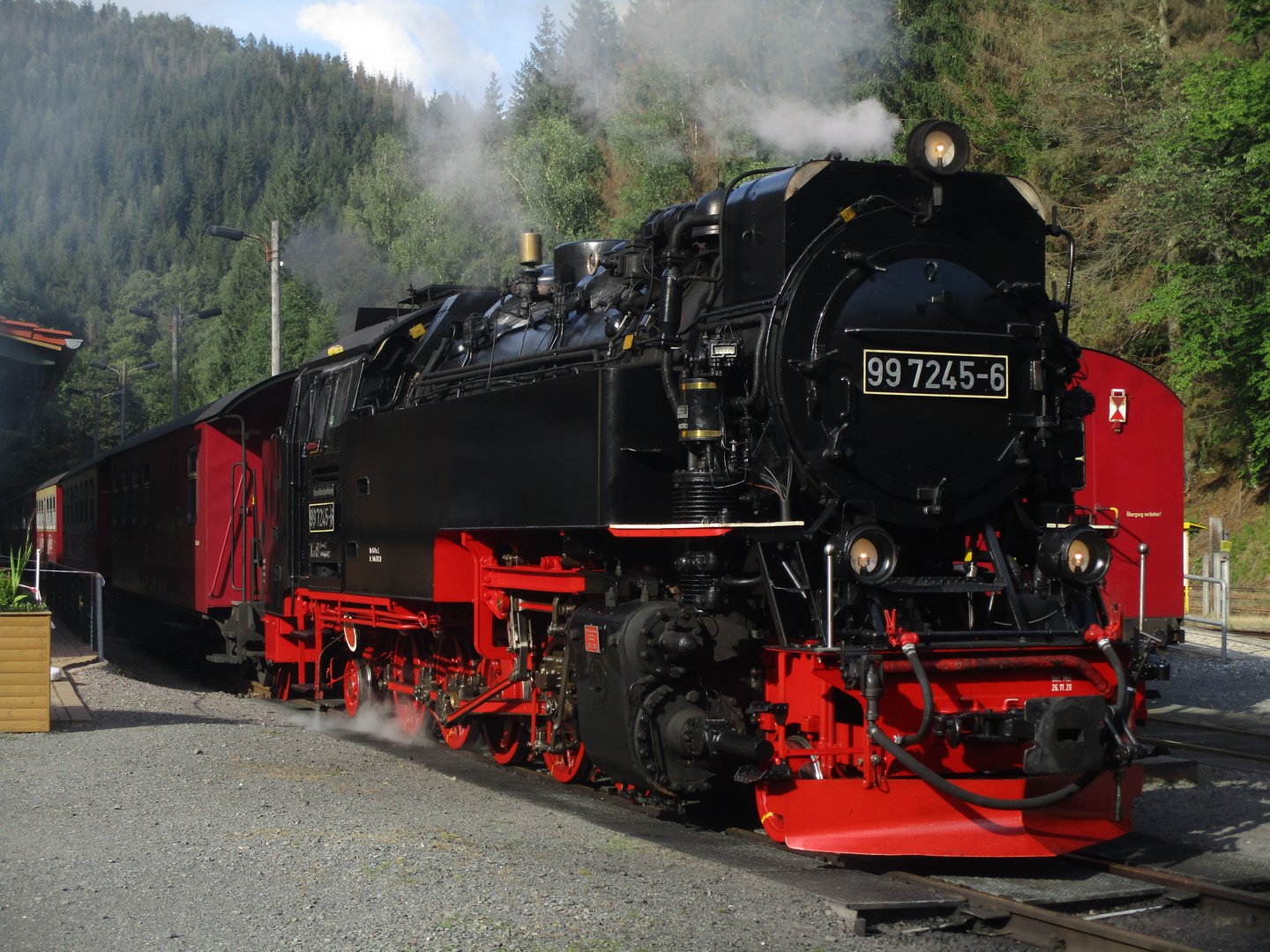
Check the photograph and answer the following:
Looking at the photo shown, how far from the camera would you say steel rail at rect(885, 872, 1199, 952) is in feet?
13.2

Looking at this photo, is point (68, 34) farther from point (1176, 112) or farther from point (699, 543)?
point (699, 543)

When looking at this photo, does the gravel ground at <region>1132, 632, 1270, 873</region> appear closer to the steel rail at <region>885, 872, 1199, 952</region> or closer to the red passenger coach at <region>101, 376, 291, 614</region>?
the steel rail at <region>885, 872, 1199, 952</region>

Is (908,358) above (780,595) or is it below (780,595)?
above

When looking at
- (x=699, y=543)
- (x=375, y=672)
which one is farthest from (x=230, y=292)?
(x=699, y=543)

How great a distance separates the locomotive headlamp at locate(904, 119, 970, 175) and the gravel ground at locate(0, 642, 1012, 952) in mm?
3206

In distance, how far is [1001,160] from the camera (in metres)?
25.0

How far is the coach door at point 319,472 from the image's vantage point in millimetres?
8852

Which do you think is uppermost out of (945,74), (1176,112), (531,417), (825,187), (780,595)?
(945,74)

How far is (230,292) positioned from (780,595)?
2773 inches

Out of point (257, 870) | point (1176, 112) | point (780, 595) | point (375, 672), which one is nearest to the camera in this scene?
point (257, 870)

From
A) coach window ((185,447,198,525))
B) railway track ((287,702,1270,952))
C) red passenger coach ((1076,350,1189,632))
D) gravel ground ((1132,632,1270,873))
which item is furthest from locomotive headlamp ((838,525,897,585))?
coach window ((185,447,198,525))

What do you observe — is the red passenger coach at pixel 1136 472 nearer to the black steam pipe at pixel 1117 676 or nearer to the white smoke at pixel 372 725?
the black steam pipe at pixel 1117 676

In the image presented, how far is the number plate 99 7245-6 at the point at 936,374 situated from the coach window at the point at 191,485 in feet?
29.9

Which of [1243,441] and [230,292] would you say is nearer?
[1243,441]
